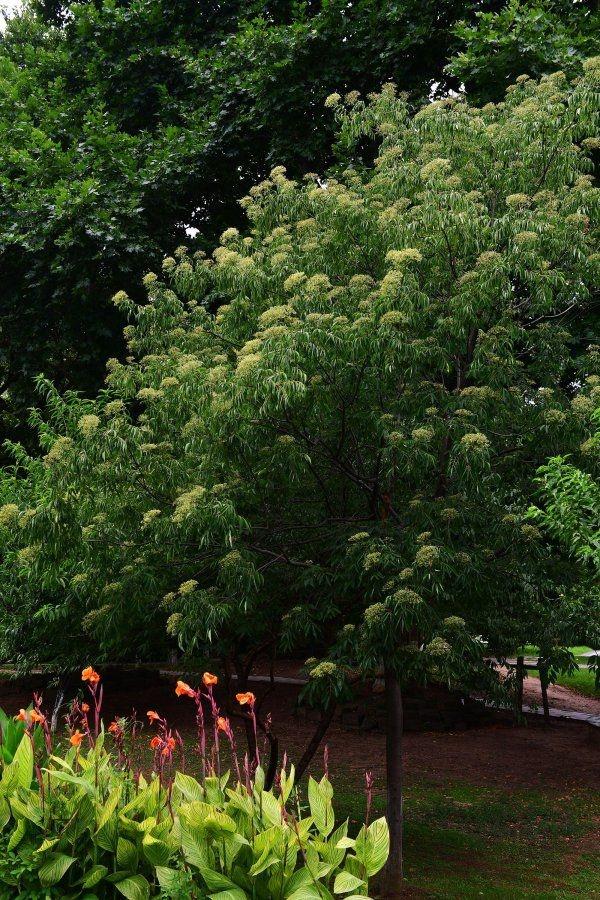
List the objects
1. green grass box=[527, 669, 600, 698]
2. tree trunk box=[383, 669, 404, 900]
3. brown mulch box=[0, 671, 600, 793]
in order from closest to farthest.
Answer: tree trunk box=[383, 669, 404, 900]
brown mulch box=[0, 671, 600, 793]
green grass box=[527, 669, 600, 698]

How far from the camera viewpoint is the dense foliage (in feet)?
48.1

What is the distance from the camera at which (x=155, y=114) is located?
16.5 meters

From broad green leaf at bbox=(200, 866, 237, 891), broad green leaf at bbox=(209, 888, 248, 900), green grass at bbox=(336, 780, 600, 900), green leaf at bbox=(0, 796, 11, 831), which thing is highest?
green leaf at bbox=(0, 796, 11, 831)

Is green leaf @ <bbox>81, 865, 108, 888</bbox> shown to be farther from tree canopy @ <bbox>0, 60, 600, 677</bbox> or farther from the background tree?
the background tree

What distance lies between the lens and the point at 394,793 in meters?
8.37

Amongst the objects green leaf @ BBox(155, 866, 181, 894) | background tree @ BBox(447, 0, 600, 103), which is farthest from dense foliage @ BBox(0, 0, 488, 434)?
green leaf @ BBox(155, 866, 181, 894)

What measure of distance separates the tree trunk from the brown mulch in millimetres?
4059

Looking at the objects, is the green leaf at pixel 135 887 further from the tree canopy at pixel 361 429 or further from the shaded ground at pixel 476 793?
the shaded ground at pixel 476 793

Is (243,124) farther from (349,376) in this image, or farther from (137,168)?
(349,376)

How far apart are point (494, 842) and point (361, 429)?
5876 millimetres

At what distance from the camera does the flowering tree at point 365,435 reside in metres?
6.41

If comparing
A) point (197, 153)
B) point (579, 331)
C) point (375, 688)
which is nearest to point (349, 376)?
point (579, 331)

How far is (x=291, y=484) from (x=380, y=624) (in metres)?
1.44

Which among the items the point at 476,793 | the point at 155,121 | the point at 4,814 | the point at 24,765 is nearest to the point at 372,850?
the point at 4,814
